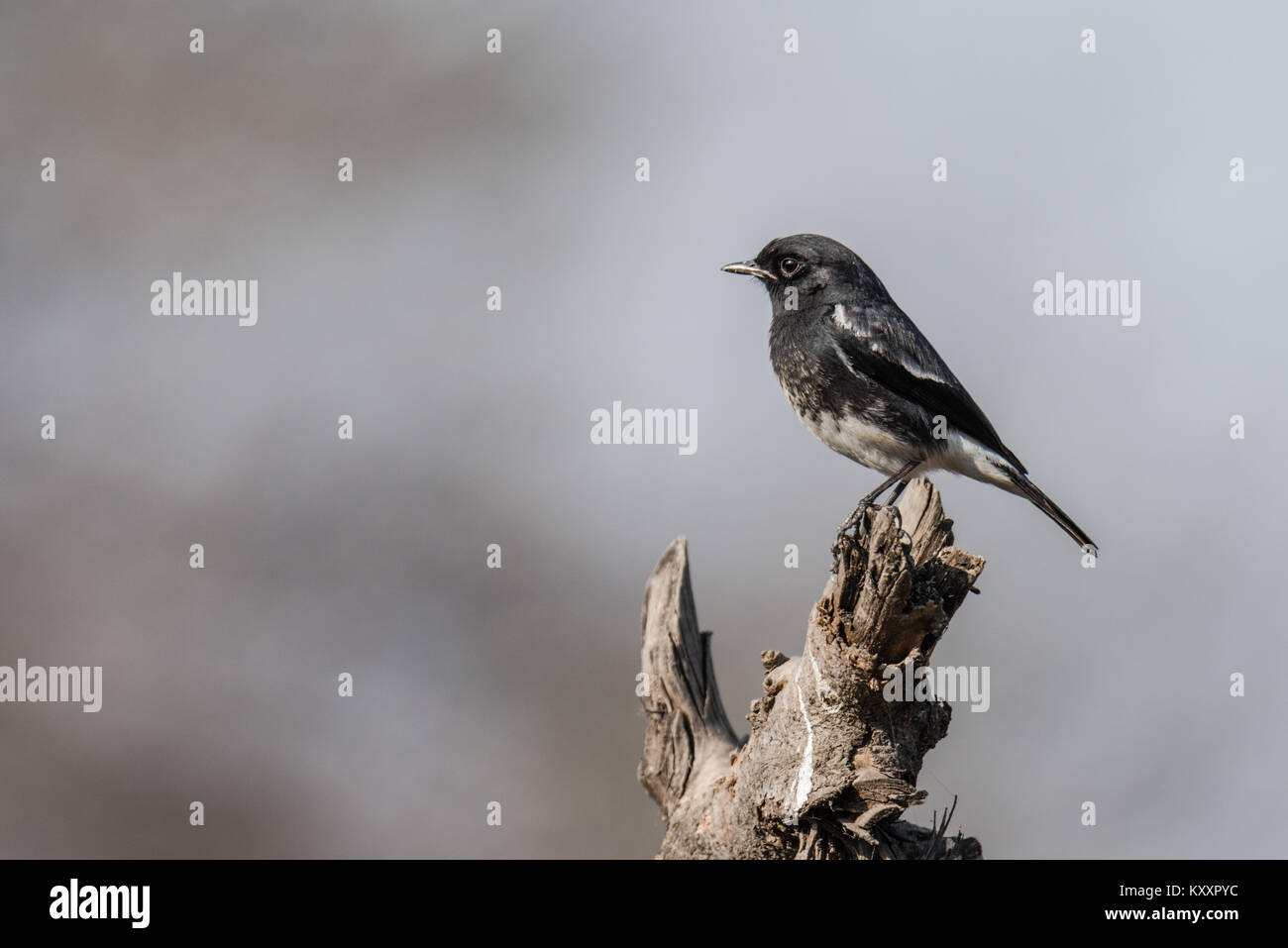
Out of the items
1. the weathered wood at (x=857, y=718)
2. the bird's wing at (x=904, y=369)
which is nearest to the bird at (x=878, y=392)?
the bird's wing at (x=904, y=369)

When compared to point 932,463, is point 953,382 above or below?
above

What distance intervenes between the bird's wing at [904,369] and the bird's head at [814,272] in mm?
218

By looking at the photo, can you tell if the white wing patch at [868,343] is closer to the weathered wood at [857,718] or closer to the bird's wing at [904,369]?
the bird's wing at [904,369]

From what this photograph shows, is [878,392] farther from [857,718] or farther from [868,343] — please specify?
[857,718]

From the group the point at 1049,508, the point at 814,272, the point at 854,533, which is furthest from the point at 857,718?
the point at 814,272

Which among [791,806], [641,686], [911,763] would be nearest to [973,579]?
[911,763]

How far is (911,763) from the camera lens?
5.06 m

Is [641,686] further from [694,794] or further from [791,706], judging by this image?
[791,706]

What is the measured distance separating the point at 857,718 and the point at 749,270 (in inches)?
128

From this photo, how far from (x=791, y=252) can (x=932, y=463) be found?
1.60 m

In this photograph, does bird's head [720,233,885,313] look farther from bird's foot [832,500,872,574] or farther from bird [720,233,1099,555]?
bird's foot [832,500,872,574]

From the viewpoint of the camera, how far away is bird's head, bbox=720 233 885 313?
6.83 meters

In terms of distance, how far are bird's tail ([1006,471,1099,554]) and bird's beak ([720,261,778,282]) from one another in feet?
6.46

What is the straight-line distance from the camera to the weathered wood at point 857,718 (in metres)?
4.86
